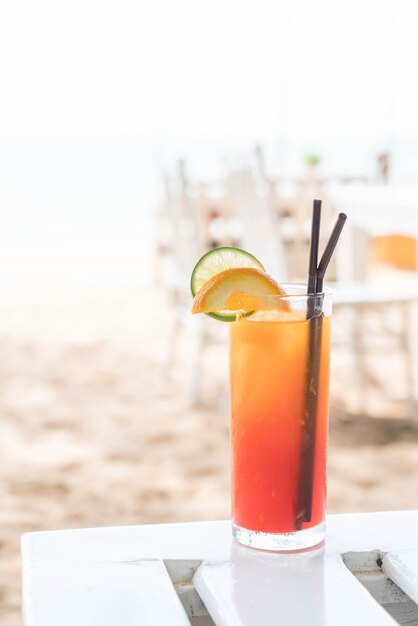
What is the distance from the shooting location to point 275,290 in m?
0.60

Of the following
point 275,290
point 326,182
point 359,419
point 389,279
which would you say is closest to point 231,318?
point 275,290

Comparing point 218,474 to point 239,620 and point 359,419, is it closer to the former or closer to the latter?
point 359,419

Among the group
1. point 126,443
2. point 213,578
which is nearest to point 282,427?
point 213,578

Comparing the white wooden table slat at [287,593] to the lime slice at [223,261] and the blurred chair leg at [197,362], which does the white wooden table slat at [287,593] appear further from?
the blurred chair leg at [197,362]

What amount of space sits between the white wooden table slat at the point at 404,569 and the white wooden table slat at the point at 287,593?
1.2 inches

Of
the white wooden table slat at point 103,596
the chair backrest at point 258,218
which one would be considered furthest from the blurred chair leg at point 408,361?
the white wooden table slat at point 103,596

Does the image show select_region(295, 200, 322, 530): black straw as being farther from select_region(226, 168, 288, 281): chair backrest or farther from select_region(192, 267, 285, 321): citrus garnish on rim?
select_region(226, 168, 288, 281): chair backrest

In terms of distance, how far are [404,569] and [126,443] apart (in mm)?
2244

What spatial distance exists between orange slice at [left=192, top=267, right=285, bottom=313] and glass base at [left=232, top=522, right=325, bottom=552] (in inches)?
5.9

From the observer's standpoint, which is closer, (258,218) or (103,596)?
(103,596)

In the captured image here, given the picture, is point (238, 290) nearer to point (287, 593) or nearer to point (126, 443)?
point (287, 593)

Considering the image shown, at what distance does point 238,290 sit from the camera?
60 centimetres

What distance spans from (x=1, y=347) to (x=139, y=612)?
385cm

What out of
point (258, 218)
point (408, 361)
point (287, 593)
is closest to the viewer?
point (287, 593)
